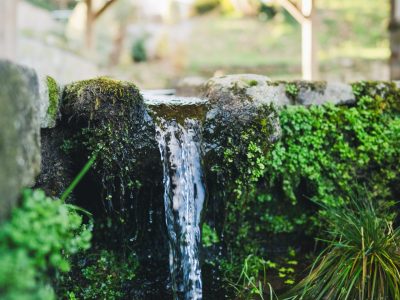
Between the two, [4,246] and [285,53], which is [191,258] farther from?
[285,53]

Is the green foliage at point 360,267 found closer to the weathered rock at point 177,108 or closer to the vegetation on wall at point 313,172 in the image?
the vegetation on wall at point 313,172

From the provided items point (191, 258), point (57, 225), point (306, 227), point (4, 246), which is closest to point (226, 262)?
point (191, 258)

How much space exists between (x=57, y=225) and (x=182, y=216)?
1651mm

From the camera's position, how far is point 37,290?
6.77ft

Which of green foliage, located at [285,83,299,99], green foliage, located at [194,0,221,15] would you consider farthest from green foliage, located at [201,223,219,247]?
green foliage, located at [194,0,221,15]

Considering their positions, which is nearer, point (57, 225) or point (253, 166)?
point (57, 225)

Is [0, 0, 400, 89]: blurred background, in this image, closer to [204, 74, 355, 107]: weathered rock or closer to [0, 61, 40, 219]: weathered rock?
[204, 74, 355, 107]: weathered rock

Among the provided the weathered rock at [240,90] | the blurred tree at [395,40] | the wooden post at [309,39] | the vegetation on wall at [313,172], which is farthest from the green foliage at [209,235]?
the blurred tree at [395,40]

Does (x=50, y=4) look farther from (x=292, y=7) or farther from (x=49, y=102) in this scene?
(x=49, y=102)

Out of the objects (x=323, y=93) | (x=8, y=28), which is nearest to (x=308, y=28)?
(x=323, y=93)

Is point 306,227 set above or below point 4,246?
below

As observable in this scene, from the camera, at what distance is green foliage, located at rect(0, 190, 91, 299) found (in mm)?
1863

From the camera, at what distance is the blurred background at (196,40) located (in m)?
10.0

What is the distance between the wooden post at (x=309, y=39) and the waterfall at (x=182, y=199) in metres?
3.88
